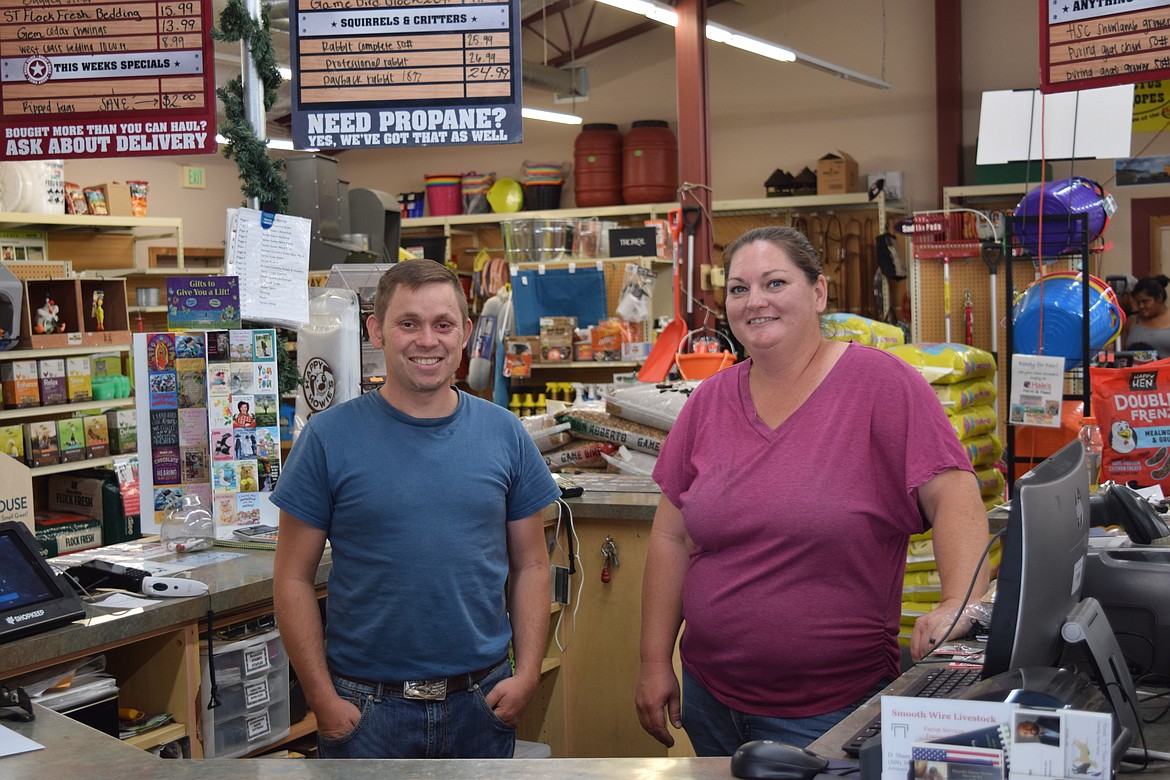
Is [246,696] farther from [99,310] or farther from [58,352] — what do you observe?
[99,310]

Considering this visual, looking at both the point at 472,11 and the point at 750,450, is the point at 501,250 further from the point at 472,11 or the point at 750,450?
the point at 750,450

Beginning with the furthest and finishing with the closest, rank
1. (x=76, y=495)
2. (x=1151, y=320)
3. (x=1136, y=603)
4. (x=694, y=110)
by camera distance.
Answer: (x=694, y=110)
(x=1151, y=320)
(x=76, y=495)
(x=1136, y=603)

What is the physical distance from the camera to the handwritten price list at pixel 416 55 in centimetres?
383

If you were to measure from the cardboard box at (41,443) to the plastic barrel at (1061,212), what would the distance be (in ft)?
18.7

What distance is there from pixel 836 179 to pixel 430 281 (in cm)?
1090

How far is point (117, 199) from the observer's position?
9062mm

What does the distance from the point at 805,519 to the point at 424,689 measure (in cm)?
87

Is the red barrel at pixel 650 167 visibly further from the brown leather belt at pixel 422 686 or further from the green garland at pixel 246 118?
the brown leather belt at pixel 422 686

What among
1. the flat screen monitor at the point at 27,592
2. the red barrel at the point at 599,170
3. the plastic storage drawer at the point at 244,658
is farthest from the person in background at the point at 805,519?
the red barrel at the point at 599,170

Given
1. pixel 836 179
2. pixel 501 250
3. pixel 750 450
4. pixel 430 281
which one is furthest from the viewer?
pixel 501 250

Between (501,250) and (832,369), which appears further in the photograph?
(501,250)

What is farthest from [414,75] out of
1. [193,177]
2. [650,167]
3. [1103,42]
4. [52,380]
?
[193,177]

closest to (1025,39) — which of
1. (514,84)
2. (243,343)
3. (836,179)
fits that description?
(836,179)

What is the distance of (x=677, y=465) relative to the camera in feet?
8.32
